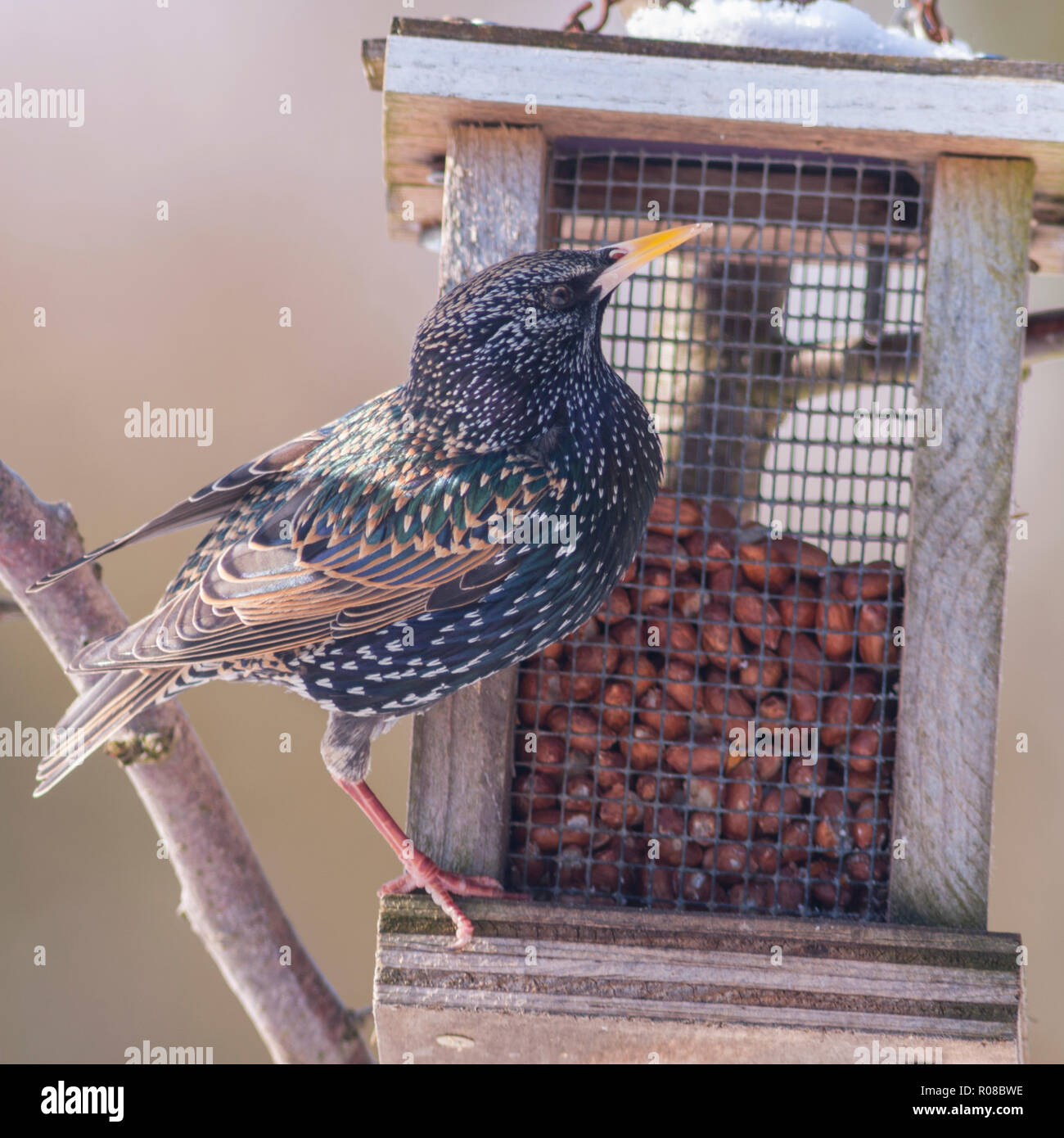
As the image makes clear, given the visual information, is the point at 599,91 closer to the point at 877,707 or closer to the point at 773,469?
the point at 773,469

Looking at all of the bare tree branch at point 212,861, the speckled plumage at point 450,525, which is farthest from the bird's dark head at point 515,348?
the bare tree branch at point 212,861

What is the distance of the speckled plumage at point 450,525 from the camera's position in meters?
1.81

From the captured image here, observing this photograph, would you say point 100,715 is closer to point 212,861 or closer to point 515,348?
point 212,861

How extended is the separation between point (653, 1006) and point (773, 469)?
2.87 feet

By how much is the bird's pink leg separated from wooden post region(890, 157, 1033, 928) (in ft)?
2.12

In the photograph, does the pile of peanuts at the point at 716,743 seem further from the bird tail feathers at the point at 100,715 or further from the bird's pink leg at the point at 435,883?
the bird tail feathers at the point at 100,715

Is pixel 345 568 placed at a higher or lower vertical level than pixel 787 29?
lower

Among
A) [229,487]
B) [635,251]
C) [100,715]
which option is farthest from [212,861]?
[635,251]

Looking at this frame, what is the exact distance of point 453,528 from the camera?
181cm

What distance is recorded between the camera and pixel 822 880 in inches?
82.2

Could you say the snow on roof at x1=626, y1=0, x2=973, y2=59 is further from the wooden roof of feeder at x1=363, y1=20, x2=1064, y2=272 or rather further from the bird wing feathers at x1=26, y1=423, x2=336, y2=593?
the bird wing feathers at x1=26, y1=423, x2=336, y2=593

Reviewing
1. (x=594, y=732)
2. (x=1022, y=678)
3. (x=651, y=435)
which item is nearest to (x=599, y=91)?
(x=651, y=435)

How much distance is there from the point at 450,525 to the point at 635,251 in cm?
46

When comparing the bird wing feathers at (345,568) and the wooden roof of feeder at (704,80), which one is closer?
the bird wing feathers at (345,568)
